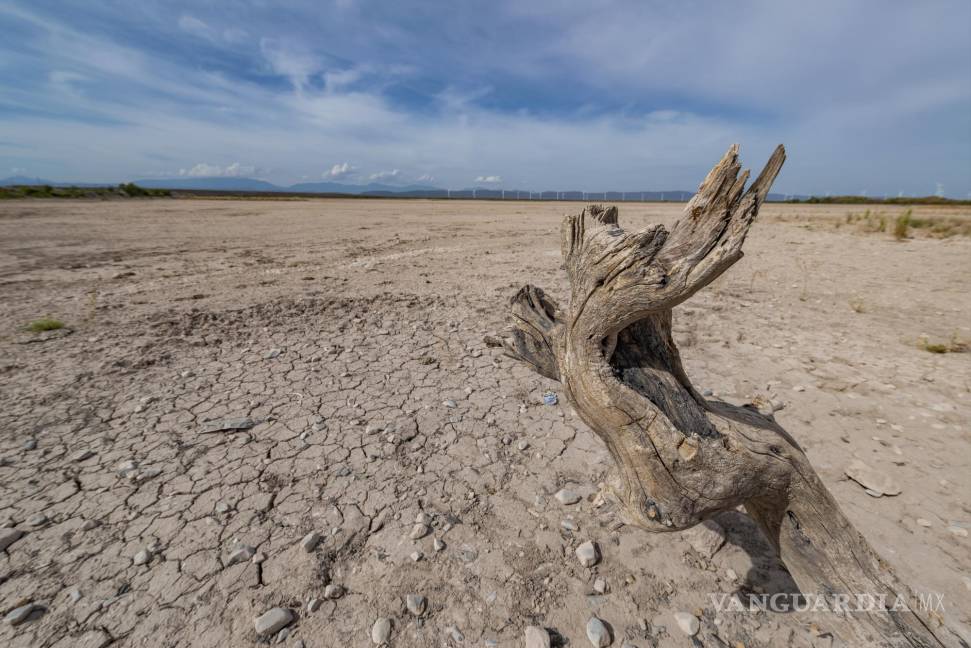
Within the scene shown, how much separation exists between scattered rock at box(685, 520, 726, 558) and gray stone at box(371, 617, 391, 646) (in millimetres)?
1946

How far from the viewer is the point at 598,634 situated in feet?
6.62

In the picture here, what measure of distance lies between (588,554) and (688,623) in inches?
23.3

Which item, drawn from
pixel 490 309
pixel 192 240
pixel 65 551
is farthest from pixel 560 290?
pixel 192 240

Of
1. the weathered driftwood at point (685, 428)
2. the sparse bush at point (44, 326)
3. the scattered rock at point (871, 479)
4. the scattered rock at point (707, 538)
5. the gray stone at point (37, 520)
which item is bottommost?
the gray stone at point (37, 520)

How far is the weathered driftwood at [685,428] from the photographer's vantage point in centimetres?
162

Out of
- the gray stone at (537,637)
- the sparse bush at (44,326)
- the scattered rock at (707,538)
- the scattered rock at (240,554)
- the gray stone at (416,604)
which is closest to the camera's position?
the gray stone at (537,637)

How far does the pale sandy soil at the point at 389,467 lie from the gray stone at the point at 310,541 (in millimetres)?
52

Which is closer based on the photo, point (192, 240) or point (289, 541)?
point (289, 541)

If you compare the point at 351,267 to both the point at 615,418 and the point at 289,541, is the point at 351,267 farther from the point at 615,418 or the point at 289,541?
the point at 615,418

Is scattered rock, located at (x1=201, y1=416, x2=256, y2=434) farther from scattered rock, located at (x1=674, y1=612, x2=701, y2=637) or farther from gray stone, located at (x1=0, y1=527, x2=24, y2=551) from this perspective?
scattered rock, located at (x1=674, y1=612, x2=701, y2=637)

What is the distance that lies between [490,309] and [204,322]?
15.3 feet

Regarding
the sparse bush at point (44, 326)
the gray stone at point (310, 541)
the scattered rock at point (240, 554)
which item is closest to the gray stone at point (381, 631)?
the gray stone at point (310, 541)

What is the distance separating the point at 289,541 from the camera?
2.55 metres

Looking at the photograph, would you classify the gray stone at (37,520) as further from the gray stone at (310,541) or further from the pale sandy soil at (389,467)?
the gray stone at (310,541)
